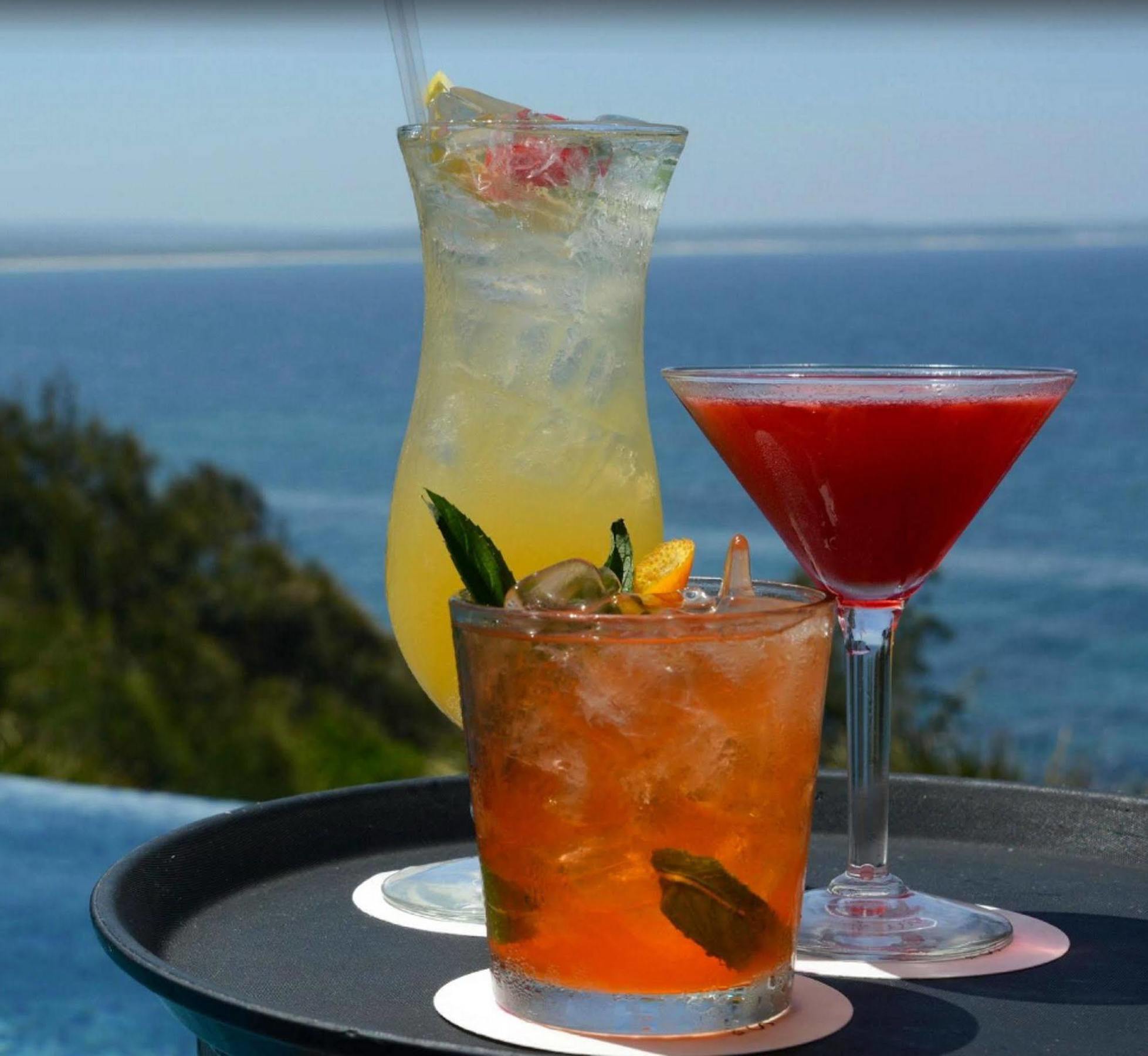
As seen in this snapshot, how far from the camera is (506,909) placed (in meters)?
1.16

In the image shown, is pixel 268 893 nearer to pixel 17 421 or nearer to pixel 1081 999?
pixel 1081 999

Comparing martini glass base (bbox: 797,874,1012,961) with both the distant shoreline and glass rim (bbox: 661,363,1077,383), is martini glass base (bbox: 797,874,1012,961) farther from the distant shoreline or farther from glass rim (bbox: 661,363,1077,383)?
the distant shoreline

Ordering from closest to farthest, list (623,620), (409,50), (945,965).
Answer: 1. (623,620)
2. (945,965)
3. (409,50)

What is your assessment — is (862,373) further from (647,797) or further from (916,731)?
(916,731)

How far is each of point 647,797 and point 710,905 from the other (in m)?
0.08

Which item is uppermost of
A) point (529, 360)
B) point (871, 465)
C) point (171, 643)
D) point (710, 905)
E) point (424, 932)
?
point (529, 360)

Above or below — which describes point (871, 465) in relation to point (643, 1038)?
above

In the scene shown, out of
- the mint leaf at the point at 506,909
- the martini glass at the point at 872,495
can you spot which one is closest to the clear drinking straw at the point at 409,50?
the martini glass at the point at 872,495

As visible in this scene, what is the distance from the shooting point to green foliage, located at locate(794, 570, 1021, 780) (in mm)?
6375

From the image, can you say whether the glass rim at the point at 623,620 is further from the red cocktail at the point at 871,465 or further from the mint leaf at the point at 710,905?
the red cocktail at the point at 871,465

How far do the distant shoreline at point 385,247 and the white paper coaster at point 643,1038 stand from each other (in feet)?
190

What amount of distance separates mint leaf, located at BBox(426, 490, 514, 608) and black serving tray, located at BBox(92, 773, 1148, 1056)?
0.31 meters

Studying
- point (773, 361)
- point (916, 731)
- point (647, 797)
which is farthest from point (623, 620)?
point (773, 361)

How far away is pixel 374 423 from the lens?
117ft
